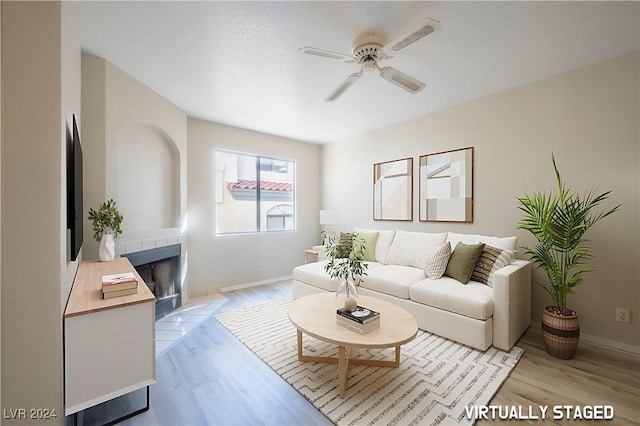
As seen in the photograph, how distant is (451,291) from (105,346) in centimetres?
258

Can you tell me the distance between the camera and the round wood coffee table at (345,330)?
5.59ft

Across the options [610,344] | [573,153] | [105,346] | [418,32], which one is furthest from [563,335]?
[105,346]

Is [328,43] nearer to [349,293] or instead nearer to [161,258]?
[349,293]

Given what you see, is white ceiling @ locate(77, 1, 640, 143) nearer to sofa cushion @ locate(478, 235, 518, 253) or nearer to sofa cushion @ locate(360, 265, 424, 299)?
sofa cushion @ locate(478, 235, 518, 253)

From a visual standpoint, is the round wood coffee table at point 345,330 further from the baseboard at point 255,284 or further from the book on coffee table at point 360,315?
the baseboard at point 255,284

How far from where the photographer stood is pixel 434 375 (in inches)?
76.8

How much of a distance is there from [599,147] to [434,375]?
2.49m

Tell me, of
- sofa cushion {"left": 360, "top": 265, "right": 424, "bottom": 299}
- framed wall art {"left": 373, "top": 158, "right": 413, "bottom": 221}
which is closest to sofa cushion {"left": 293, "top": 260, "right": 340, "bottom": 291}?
sofa cushion {"left": 360, "top": 265, "right": 424, "bottom": 299}

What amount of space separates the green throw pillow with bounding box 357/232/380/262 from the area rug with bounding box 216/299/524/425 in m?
1.24

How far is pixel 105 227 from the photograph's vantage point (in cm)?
224

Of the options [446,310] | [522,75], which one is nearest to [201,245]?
[446,310]

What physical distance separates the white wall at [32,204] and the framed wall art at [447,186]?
3.57 metres

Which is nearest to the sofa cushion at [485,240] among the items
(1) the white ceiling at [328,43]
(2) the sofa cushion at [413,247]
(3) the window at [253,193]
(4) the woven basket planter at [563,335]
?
(2) the sofa cushion at [413,247]

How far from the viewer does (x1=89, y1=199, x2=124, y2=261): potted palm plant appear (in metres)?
2.21
